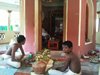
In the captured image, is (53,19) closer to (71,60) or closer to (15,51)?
(15,51)

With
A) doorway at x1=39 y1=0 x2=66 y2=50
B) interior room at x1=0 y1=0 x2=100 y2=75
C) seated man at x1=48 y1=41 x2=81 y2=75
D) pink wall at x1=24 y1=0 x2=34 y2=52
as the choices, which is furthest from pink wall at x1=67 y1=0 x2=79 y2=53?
seated man at x1=48 y1=41 x2=81 y2=75

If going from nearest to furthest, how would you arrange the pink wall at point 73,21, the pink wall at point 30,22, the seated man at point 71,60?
the seated man at point 71,60 < the pink wall at point 73,21 < the pink wall at point 30,22

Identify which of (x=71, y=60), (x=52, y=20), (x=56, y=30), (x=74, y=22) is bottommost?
(x=71, y=60)

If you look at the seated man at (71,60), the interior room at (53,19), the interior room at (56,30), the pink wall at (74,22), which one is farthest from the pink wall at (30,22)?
the seated man at (71,60)

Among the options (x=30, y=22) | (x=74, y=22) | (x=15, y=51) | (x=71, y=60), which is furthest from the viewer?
(x=30, y=22)

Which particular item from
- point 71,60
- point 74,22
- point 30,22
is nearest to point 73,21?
point 74,22

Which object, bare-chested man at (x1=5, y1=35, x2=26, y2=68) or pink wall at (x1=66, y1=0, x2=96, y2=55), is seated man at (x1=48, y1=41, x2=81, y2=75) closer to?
bare-chested man at (x1=5, y1=35, x2=26, y2=68)

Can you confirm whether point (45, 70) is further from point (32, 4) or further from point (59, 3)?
point (59, 3)

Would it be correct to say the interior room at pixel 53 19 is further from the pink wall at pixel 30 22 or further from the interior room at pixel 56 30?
the pink wall at pixel 30 22

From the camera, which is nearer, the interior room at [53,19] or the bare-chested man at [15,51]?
the bare-chested man at [15,51]

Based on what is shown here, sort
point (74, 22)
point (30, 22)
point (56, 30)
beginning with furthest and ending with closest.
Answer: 1. point (56, 30)
2. point (30, 22)
3. point (74, 22)

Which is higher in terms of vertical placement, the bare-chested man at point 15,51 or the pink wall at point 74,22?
the pink wall at point 74,22

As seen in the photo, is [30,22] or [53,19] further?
[53,19]

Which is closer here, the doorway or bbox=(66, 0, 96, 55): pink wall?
bbox=(66, 0, 96, 55): pink wall
